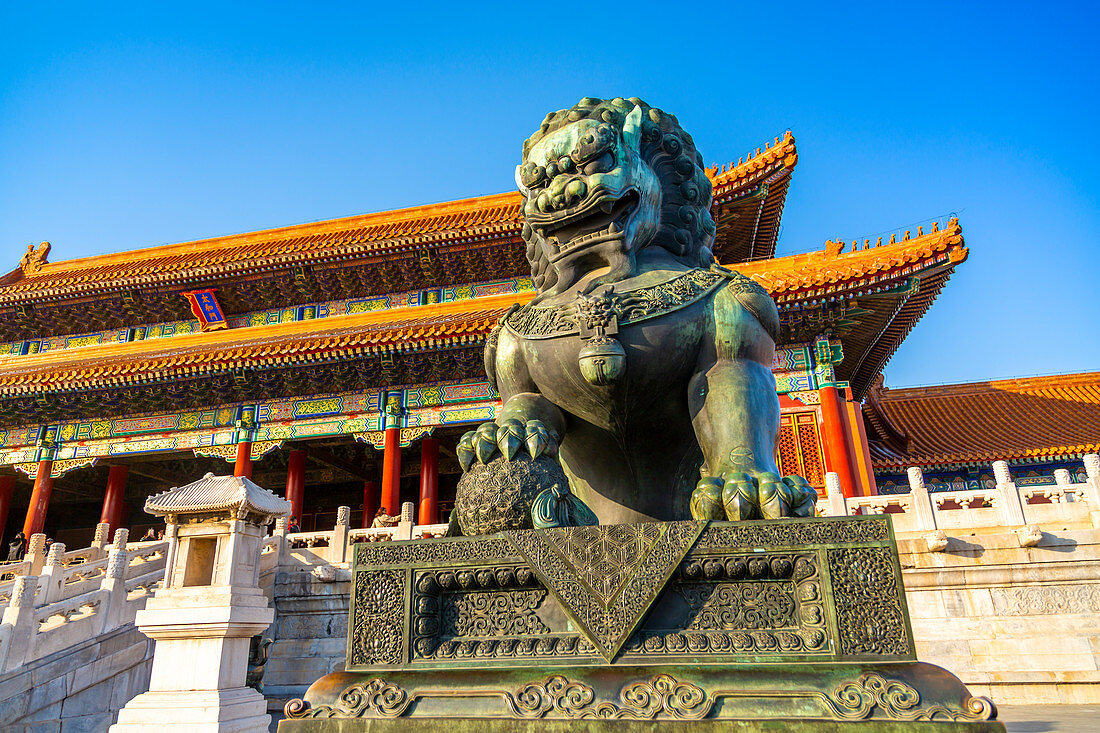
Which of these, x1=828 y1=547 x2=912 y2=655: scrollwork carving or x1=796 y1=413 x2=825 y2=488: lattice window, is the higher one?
x1=796 y1=413 x2=825 y2=488: lattice window

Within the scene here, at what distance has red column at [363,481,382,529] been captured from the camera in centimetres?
1545

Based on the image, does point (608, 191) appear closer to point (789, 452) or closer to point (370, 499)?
point (789, 452)

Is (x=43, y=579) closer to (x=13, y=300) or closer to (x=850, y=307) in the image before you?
(x=850, y=307)

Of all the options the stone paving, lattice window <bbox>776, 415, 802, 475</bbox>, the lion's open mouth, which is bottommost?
the stone paving

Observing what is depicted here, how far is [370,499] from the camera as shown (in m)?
16.2

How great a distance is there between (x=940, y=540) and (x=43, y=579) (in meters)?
8.42

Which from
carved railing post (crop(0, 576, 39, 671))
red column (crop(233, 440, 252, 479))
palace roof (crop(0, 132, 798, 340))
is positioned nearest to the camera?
carved railing post (crop(0, 576, 39, 671))

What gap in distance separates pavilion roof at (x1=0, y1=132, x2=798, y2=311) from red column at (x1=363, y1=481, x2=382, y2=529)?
5216 millimetres

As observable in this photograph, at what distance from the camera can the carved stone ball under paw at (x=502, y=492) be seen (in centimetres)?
188

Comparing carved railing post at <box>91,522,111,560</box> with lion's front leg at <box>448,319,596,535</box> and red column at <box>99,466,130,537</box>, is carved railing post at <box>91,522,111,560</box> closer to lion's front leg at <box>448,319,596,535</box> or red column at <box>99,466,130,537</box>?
red column at <box>99,466,130,537</box>

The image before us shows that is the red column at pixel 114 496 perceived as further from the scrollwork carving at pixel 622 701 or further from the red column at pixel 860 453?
the scrollwork carving at pixel 622 701

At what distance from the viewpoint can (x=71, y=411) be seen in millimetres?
13680

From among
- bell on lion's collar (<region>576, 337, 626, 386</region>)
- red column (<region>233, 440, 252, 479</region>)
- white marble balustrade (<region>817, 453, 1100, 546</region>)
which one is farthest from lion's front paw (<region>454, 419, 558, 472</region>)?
red column (<region>233, 440, 252, 479</region>)

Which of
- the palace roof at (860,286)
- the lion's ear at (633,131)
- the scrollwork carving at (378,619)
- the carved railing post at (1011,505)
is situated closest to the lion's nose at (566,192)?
the lion's ear at (633,131)
